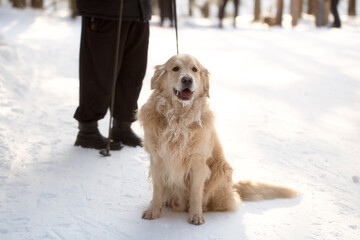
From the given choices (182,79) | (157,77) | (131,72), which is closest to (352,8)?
(131,72)

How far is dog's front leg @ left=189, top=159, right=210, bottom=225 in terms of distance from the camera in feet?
8.16

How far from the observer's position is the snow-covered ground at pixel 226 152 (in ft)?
7.88

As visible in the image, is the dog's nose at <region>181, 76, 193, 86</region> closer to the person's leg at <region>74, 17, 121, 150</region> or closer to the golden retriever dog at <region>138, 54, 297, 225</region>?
the golden retriever dog at <region>138, 54, 297, 225</region>

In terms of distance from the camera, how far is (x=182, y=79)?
2.48 meters

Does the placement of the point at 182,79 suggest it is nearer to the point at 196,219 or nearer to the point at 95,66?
the point at 196,219

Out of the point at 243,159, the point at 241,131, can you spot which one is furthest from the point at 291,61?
the point at 243,159

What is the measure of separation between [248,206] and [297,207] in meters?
0.35

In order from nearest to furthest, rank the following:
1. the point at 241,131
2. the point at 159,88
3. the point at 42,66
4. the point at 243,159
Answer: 1. the point at 159,88
2. the point at 243,159
3. the point at 241,131
4. the point at 42,66

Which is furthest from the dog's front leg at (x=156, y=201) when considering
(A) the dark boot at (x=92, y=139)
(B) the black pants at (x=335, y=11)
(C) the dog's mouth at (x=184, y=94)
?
(B) the black pants at (x=335, y=11)

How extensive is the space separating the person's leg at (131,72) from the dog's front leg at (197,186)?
1.30 metres

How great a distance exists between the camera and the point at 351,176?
10.8 feet

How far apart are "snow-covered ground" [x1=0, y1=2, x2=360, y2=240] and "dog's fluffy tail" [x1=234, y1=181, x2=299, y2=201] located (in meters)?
0.07

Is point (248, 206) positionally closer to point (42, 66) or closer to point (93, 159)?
point (93, 159)

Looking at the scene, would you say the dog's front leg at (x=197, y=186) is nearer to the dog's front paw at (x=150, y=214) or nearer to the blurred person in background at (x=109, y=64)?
the dog's front paw at (x=150, y=214)
